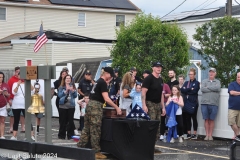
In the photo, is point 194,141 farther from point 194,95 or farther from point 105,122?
point 105,122

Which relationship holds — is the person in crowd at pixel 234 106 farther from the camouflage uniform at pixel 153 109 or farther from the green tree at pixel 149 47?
the green tree at pixel 149 47

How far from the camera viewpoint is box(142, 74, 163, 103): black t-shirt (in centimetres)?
Answer: 1216

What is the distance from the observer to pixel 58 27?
4631cm

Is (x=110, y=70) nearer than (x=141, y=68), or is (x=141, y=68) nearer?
(x=110, y=70)

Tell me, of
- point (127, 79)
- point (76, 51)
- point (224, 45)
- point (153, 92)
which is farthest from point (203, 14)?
point (153, 92)

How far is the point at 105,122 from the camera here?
10.9 m

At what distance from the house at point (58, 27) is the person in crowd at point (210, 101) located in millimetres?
18644

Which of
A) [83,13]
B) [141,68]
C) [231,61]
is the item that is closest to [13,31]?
[83,13]

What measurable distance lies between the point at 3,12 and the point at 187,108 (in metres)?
31.2

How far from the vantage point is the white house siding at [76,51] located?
35.7 metres

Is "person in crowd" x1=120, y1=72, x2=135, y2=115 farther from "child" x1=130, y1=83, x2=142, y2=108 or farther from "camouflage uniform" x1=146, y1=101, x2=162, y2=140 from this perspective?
"camouflage uniform" x1=146, y1=101, x2=162, y2=140

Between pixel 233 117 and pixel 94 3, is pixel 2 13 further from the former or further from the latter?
pixel 233 117

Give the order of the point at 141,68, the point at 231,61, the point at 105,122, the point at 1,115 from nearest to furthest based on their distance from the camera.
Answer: the point at 105,122, the point at 1,115, the point at 231,61, the point at 141,68

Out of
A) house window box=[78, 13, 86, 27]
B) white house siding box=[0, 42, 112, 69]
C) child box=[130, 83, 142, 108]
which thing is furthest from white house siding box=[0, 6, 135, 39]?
child box=[130, 83, 142, 108]
